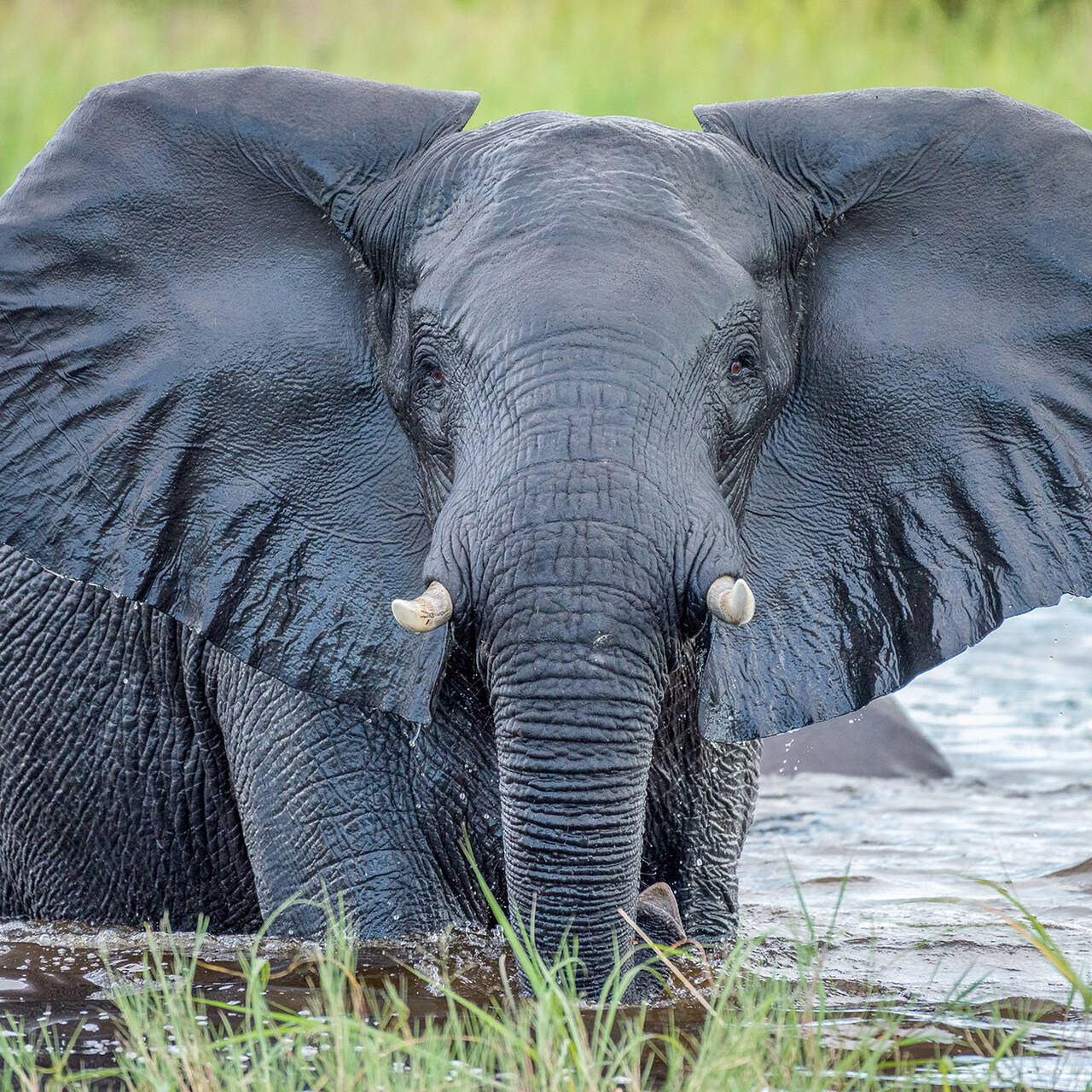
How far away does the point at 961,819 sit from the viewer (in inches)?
285

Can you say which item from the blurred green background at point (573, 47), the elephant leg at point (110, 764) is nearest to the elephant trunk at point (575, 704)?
the elephant leg at point (110, 764)

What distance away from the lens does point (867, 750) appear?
8.20 m

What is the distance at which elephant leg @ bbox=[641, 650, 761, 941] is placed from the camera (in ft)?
14.4

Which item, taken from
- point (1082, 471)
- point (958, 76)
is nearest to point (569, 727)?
point (1082, 471)

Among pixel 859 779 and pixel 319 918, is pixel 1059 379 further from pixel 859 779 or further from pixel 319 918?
pixel 859 779

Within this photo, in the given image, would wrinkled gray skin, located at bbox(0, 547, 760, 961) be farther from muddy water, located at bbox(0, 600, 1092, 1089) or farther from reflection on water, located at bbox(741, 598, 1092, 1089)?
reflection on water, located at bbox(741, 598, 1092, 1089)

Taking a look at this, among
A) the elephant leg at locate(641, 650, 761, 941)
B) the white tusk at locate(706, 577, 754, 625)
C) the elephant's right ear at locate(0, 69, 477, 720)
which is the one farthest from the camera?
the elephant leg at locate(641, 650, 761, 941)

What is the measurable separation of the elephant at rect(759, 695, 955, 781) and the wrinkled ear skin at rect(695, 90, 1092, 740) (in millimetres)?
3875

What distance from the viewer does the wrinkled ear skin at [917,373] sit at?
161 inches

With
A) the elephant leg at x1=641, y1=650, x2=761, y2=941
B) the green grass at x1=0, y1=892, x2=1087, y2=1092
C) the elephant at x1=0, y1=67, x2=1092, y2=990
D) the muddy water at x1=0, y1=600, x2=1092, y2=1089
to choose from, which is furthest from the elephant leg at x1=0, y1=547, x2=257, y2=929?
the elephant leg at x1=641, y1=650, x2=761, y2=941

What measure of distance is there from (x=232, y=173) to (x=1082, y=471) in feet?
5.99

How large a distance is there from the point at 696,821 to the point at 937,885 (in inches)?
74.1

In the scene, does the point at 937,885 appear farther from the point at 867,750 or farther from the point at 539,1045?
the point at 539,1045

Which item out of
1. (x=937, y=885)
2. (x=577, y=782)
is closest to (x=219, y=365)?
(x=577, y=782)
